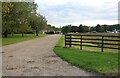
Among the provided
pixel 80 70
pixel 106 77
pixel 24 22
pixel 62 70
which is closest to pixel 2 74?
pixel 62 70

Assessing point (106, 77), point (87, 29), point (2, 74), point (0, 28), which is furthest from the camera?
point (87, 29)

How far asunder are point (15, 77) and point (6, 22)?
44636 mm

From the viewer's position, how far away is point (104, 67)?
10.4 metres

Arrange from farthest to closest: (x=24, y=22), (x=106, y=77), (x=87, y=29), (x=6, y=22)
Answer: (x=87, y=29) → (x=24, y=22) → (x=6, y=22) → (x=106, y=77)

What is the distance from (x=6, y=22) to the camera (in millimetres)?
52406

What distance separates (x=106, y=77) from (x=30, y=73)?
2.68 meters

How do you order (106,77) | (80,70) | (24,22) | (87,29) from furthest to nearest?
(87,29) → (24,22) → (80,70) → (106,77)

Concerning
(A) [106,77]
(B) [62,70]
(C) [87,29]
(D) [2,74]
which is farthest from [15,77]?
(C) [87,29]

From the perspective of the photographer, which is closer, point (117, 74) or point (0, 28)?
point (117, 74)

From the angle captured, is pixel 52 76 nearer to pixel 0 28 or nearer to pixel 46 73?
pixel 46 73

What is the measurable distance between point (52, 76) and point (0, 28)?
41.2m

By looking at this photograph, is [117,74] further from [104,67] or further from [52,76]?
[52,76]

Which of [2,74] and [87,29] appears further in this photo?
[87,29]

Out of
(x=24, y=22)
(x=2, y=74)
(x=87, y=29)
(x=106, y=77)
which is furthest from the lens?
(x=87, y=29)
